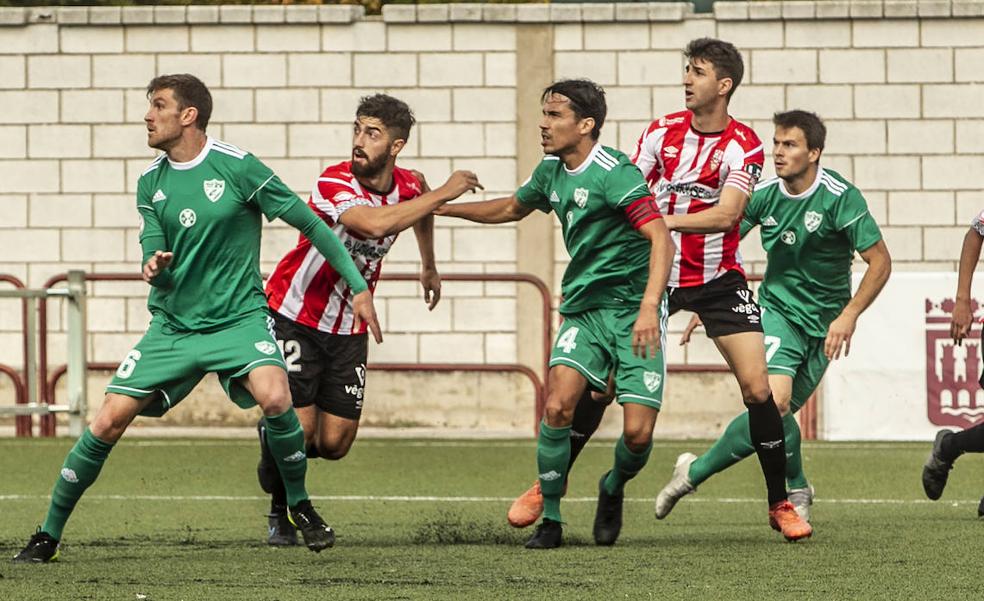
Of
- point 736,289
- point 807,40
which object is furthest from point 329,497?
point 807,40

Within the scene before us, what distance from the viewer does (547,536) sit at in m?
7.35

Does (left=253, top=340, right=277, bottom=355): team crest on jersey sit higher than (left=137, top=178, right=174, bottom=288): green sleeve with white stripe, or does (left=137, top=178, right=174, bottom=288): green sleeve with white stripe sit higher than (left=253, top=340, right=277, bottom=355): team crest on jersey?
(left=137, top=178, right=174, bottom=288): green sleeve with white stripe

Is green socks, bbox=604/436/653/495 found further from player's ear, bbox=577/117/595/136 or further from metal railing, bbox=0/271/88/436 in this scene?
metal railing, bbox=0/271/88/436

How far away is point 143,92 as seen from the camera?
1633cm

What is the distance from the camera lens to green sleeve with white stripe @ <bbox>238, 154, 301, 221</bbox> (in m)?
6.99

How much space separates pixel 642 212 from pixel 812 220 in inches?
55.6

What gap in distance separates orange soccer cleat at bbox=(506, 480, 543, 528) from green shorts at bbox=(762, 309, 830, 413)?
1.28m

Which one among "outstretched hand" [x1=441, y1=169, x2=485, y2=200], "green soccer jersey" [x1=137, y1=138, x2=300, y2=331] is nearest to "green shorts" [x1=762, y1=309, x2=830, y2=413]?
"outstretched hand" [x1=441, y1=169, x2=485, y2=200]

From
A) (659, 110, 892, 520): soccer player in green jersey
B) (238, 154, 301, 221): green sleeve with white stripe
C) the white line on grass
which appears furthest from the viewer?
the white line on grass

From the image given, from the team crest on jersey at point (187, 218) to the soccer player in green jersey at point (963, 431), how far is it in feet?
12.0

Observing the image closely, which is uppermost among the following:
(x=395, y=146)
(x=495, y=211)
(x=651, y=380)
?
(x=395, y=146)

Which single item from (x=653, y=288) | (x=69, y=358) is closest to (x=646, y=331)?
(x=653, y=288)

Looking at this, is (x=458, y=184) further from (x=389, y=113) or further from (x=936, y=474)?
(x=936, y=474)

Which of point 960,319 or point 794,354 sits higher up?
point 960,319
